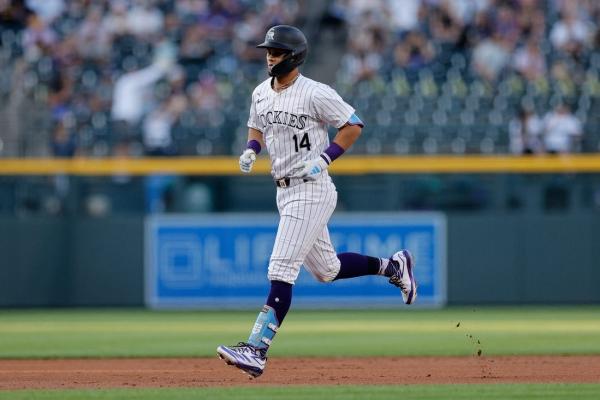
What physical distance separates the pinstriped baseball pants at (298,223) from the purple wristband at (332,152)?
19 centimetres

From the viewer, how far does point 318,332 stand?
12.0m

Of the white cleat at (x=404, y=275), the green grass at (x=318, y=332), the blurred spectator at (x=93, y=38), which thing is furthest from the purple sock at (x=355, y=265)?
the blurred spectator at (x=93, y=38)

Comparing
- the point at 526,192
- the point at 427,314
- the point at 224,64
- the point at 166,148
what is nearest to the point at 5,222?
the point at 166,148

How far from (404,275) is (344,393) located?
5.98ft

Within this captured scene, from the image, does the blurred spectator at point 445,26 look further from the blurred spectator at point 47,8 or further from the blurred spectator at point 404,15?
the blurred spectator at point 47,8

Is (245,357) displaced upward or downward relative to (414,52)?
downward

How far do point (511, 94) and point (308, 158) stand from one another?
874 centimetres

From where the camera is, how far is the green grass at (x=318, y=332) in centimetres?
1012

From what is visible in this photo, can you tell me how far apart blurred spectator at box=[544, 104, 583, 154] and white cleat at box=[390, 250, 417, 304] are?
7063 millimetres

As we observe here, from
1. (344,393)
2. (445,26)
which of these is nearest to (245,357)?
(344,393)

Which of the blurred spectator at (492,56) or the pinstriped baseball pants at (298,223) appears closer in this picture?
the pinstriped baseball pants at (298,223)

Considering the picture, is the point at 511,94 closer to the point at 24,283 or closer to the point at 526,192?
the point at 526,192

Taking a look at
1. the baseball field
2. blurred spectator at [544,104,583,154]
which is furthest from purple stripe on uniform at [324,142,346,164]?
blurred spectator at [544,104,583,154]

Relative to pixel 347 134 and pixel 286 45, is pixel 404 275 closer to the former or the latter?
pixel 347 134
